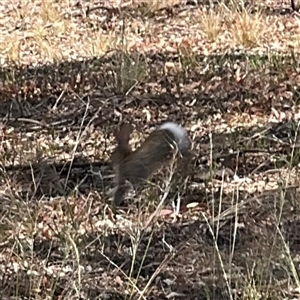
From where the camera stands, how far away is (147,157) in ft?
12.9

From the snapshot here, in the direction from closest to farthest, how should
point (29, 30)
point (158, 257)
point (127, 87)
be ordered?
point (158, 257)
point (127, 87)
point (29, 30)

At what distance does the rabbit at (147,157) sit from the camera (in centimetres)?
391

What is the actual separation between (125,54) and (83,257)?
2.74 meters

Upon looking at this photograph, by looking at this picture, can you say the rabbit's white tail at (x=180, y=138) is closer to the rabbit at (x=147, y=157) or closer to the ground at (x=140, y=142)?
the rabbit at (x=147, y=157)

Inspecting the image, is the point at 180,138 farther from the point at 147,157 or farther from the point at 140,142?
the point at 140,142

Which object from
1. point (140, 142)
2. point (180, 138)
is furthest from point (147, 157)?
point (140, 142)

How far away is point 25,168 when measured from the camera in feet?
14.6

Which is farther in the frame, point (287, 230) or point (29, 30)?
point (29, 30)

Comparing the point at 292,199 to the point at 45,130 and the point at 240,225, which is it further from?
the point at 45,130

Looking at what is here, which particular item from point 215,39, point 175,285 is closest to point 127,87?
point 215,39

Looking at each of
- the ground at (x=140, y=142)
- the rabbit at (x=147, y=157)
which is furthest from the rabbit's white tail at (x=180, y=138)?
the ground at (x=140, y=142)

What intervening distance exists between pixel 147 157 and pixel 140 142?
732 millimetres

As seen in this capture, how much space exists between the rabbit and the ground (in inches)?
3.4

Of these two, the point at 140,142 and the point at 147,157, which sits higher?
the point at 147,157
